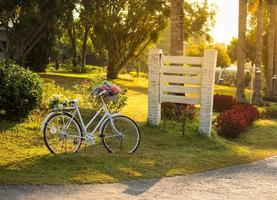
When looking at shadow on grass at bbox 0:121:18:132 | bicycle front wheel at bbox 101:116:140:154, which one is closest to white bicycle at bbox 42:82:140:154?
bicycle front wheel at bbox 101:116:140:154

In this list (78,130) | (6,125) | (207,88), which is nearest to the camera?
(78,130)

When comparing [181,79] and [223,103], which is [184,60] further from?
[223,103]

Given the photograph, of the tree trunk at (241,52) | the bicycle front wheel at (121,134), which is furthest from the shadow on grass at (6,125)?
the tree trunk at (241,52)

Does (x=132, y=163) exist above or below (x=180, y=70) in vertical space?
below

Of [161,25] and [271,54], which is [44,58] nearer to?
[161,25]

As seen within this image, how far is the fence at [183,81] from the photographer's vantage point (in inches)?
477

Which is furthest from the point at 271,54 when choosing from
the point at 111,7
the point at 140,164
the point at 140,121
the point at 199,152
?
the point at 140,164

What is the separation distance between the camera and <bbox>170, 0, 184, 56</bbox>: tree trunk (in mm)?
14812

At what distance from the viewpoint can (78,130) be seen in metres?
8.97

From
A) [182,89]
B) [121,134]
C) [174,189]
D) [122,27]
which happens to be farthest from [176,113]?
[122,27]

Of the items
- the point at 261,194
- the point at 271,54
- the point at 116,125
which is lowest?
the point at 261,194

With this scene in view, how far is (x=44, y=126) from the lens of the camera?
8.73 metres

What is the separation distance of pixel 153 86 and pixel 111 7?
25809 mm

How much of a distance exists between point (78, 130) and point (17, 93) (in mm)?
2590
